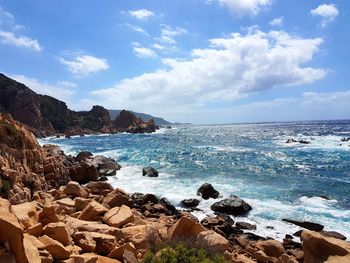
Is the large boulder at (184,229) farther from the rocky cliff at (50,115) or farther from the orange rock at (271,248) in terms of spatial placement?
the rocky cliff at (50,115)

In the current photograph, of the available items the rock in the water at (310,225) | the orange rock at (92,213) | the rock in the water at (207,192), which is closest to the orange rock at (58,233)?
the orange rock at (92,213)

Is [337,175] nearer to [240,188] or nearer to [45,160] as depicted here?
[240,188]

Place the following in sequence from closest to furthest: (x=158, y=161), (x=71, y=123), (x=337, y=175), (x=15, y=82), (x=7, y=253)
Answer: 1. (x=7, y=253)
2. (x=337, y=175)
3. (x=158, y=161)
4. (x=15, y=82)
5. (x=71, y=123)

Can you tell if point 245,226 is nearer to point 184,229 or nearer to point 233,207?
point 233,207

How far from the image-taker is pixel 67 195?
2108 centimetres

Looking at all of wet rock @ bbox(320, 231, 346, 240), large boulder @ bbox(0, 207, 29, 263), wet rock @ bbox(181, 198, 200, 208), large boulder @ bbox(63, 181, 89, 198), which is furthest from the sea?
large boulder @ bbox(0, 207, 29, 263)

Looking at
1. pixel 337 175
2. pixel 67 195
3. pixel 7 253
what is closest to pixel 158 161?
pixel 337 175

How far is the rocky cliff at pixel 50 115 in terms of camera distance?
136 meters

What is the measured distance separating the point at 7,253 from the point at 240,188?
1060 inches

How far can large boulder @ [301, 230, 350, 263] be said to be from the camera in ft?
33.3

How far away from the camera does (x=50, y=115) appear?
153625 millimetres

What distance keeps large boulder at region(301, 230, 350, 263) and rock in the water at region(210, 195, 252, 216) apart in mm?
13664

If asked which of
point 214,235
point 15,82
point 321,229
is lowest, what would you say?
point 321,229

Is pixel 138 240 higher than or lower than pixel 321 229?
higher
